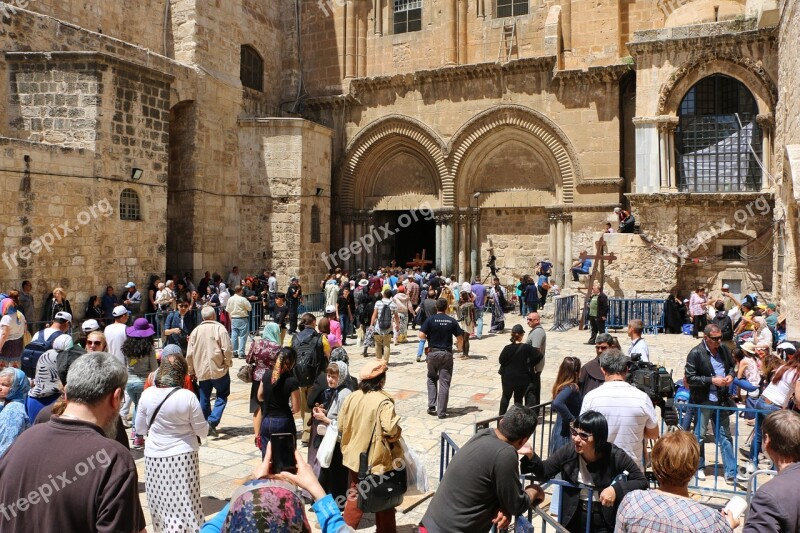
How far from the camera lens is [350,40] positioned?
21.2 m

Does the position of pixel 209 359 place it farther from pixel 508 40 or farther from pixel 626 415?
pixel 508 40

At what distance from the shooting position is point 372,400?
4395mm

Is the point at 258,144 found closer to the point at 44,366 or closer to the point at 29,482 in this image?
the point at 44,366

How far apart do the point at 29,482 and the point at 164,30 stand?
60.4 ft

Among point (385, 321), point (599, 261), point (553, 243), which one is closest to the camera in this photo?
point (385, 321)

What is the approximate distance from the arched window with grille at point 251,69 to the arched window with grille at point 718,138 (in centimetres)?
1341

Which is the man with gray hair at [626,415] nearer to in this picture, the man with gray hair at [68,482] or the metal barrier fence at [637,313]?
the man with gray hair at [68,482]

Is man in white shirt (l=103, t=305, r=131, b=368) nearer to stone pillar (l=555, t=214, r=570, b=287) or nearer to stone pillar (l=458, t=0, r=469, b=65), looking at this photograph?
stone pillar (l=555, t=214, r=570, b=287)

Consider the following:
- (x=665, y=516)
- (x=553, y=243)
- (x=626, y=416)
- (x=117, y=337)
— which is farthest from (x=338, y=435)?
(x=553, y=243)

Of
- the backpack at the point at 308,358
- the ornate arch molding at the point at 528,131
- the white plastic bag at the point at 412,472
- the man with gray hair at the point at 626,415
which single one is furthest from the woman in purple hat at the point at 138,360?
the ornate arch molding at the point at 528,131

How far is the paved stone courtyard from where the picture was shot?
5832mm

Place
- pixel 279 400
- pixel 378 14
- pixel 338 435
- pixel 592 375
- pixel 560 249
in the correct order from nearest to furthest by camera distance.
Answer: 1. pixel 338 435
2. pixel 279 400
3. pixel 592 375
4. pixel 560 249
5. pixel 378 14

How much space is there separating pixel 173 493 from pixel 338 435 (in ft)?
3.96

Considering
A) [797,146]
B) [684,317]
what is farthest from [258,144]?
[797,146]
